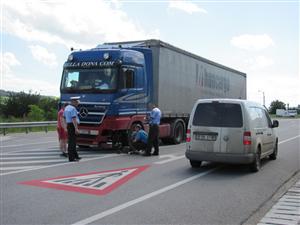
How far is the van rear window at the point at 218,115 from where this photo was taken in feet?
34.4

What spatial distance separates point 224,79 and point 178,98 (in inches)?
Answer: 244

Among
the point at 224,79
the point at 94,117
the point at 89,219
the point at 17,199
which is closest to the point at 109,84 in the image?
the point at 94,117

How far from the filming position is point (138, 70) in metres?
15.2

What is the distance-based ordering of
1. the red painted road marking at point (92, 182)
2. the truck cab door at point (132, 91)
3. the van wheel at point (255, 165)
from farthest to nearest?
the truck cab door at point (132, 91), the van wheel at point (255, 165), the red painted road marking at point (92, 182)

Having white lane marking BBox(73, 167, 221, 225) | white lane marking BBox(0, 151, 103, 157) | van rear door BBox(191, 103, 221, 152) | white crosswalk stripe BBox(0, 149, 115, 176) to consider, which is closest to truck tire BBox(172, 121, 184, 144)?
white crosswalk stripe BBox(0, 149, 115, 176)

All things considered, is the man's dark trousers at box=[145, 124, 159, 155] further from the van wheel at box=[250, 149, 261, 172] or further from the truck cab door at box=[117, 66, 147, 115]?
the van wheel at box=[250, 149, 261, 172]

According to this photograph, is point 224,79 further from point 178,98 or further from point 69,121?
point 69,121

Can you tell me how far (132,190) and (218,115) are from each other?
349 cm

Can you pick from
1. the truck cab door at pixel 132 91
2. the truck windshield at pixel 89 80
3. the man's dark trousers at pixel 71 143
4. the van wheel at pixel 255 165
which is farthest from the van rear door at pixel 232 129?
the truck windshield at pixel 89 80

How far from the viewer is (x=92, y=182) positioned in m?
9.02

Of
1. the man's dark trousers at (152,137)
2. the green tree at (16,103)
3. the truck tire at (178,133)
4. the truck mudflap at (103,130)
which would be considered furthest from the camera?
the green tree at (16,103)

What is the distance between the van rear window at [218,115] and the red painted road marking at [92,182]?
2052 millimetres

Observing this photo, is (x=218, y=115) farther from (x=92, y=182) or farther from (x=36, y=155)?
(x=36, y=155)

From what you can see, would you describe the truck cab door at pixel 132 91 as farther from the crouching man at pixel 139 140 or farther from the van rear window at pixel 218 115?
the van rear window at pixel 218 115
